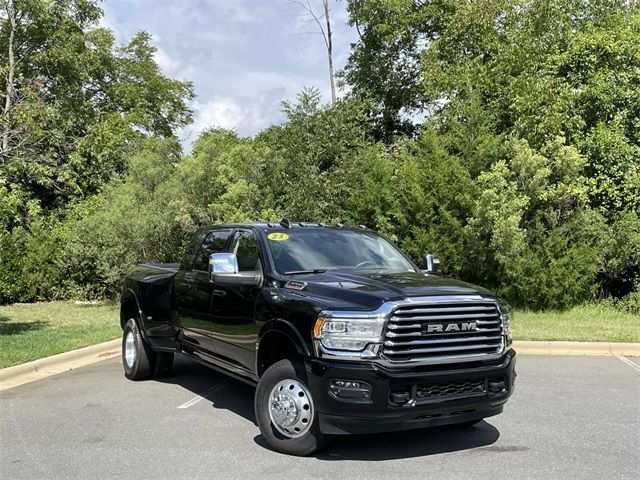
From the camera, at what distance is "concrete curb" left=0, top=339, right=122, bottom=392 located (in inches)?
324

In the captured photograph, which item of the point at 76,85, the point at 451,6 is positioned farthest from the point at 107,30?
the point at 451,6

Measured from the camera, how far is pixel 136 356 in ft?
26.9

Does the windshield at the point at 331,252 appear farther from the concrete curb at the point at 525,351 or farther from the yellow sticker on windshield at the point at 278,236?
the concrete curb at the point at 525,351

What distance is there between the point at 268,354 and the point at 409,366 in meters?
1.43

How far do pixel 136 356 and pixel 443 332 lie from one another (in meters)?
4.57

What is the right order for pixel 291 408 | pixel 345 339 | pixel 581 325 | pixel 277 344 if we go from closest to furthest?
pixel 345 339
pixel 291 408
pixel 277 344
pixel 581 325

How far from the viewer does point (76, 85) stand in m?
26.5

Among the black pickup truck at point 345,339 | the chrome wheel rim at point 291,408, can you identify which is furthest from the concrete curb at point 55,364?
the chrome wheel rim at point 291,408

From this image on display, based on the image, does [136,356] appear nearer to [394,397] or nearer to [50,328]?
[394,397]

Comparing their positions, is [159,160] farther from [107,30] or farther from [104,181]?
[107,30]

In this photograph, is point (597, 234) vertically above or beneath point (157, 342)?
above

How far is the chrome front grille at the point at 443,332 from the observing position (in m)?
4.90

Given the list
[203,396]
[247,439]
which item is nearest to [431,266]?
[247,439]

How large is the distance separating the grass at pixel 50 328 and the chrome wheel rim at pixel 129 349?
148 cm
